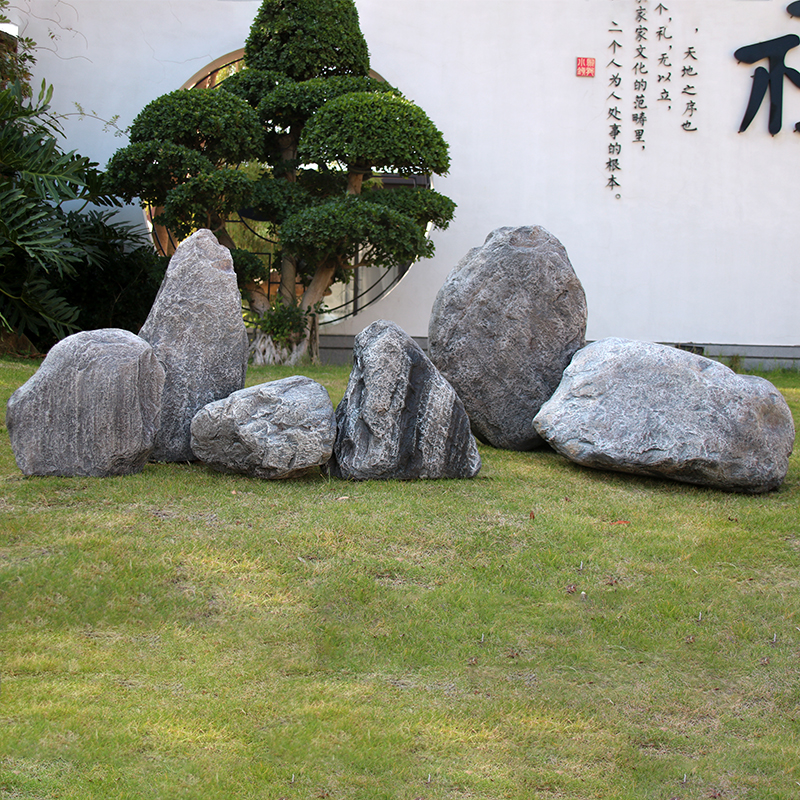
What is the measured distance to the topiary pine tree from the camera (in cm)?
798

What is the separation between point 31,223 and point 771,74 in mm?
8800

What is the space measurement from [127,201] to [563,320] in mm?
5189

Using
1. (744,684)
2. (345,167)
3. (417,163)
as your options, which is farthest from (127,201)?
(744,684)

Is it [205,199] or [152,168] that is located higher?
[152,168]

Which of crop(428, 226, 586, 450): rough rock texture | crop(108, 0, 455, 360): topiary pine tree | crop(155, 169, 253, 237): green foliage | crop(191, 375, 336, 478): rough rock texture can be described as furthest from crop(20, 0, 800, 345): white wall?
crop(191, 375, 336, 478): rough rock texture

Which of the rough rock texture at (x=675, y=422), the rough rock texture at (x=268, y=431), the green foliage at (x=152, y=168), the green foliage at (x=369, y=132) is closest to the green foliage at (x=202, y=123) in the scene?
the green foliage at (x=152, y=168)

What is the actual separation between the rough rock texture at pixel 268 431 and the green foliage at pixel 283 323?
4450 mm

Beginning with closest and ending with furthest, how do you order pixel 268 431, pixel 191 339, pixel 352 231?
1. pixel 268 431
2. pixel 191 339
3. pixel 352 231

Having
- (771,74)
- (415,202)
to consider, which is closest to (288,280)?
(415,202)

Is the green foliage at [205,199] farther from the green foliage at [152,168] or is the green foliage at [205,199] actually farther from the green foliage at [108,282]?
the green foliage at [108,282]

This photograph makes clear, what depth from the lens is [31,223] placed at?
730 centimetres

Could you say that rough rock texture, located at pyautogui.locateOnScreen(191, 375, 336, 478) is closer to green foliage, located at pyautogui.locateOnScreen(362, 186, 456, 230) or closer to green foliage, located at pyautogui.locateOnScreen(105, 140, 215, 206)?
green foliage, located at pyautogui.locateOnScreen(105, 140, 215, 206)

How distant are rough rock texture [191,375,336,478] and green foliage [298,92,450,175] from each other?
4.48 m

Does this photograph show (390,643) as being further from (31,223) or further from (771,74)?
(771,74)
